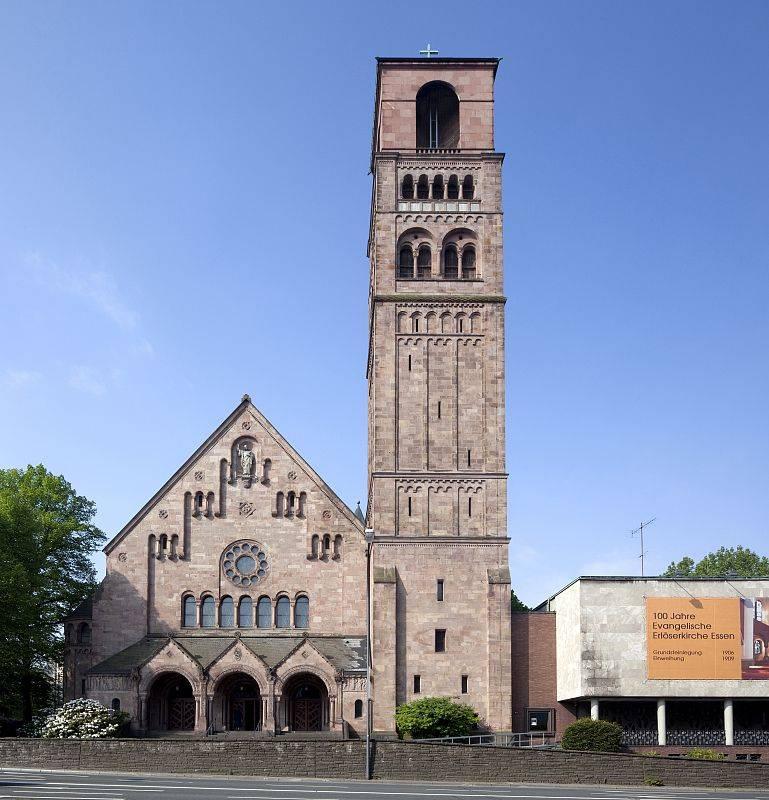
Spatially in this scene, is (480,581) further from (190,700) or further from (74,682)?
(74,682)

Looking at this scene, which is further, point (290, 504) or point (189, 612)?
point (290, 504)

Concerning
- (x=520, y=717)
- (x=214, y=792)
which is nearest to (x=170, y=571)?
(x=520, y=717)

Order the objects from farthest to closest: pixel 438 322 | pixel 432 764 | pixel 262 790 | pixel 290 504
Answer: pixel 290 504
pixel 438 322
pixel 432 764
pixel 262 790

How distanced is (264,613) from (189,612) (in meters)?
4.16

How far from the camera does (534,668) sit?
61188 millimetres

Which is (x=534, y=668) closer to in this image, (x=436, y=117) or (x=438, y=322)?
(x=438, y=322)

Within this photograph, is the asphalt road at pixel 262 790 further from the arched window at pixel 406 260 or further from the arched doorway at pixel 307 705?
the arched window at pixel 406 260

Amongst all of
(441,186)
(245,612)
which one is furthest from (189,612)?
(441,186)

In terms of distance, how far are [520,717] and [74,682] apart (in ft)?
80.0

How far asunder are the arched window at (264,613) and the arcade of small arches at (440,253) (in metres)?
19.6

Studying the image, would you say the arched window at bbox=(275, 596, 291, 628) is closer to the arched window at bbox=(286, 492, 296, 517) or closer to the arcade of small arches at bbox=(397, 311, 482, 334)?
the arched window at bbox=(286, 492, 296, 517)

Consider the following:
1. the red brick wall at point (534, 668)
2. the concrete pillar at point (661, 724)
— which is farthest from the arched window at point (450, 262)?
the concrete pillar at point (661, 724)

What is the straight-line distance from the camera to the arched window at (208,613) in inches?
2576

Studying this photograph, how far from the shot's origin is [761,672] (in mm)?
57531
